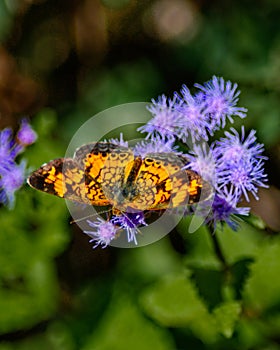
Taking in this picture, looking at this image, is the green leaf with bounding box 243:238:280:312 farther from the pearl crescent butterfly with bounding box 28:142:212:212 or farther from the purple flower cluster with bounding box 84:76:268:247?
the pearl crescent butterfly with bounding box 28:142:212:212

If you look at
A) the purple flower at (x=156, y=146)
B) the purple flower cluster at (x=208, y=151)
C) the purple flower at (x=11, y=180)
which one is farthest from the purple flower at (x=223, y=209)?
the purple flower at (x=11, y=180)

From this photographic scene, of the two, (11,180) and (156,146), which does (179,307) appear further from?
(11,180)

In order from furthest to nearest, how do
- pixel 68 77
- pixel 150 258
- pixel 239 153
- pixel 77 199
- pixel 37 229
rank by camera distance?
pixel 68 77, pixel 150 258, pixel 37 229, pixel 239 153, pixel 77 199

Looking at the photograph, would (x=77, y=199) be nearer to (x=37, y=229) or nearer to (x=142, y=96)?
(x=37, y=229)

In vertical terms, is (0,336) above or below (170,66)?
below

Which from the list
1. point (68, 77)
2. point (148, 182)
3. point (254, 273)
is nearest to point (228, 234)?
point (254, 273)

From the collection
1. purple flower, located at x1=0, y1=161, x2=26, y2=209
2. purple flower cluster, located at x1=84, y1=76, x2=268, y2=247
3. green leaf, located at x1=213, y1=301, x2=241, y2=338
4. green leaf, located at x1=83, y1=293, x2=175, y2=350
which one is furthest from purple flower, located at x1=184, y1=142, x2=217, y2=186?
green leaf, located at x1=83, y1=293, x2=175, y2=350
